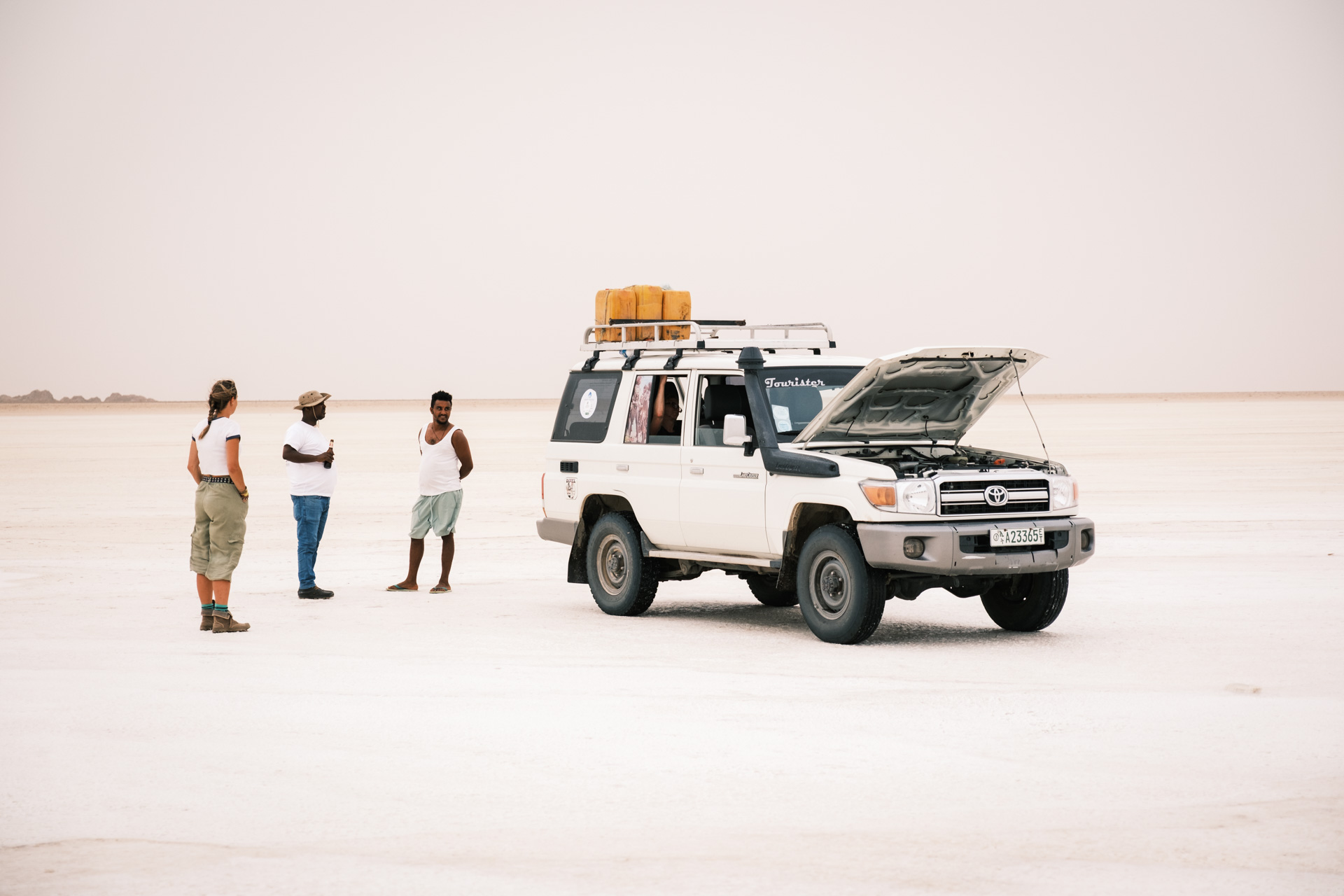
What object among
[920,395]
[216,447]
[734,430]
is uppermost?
[920,395]

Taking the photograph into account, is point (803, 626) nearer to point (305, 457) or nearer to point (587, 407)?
point (587, 407)

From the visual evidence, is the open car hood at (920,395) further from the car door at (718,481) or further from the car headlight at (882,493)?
the car headlight at (882,493)

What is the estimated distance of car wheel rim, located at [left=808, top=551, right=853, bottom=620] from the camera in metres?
11.4

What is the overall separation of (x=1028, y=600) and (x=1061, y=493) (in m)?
0.86

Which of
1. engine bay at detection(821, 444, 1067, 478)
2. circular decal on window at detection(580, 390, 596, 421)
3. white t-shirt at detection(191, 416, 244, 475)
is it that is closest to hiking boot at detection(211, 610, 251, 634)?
white t-shirt at detection(191, 416, 244, 475)

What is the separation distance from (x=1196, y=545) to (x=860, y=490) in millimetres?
8114

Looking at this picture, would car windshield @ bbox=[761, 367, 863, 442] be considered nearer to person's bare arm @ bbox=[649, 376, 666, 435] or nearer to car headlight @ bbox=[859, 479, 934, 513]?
person's bare arm @ bbox=[649, 376, 666, 435]

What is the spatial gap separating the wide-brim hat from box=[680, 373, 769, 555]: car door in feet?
11.4

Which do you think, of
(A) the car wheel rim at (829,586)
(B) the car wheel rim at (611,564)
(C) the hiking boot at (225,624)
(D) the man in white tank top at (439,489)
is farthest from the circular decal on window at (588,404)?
(C) the hiking boot at (225,624)

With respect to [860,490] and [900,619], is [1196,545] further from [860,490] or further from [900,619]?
[860,490]

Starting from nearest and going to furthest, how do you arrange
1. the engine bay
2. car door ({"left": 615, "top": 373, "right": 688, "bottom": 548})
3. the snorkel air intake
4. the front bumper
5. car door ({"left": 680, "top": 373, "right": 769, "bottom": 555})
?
the front bumper < the engine bay < the snorkel air intake < car door ({"left": 680, "top": 373, "right": 769, "bottom": 555}) < car door ({"left": 615, "top": 373, "right": 688, "bottom": 548})

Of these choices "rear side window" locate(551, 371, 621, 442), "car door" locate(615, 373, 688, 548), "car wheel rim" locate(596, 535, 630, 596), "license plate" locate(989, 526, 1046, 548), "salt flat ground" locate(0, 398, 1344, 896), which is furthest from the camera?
"rear side window" locate(551, 371, 621, 442)

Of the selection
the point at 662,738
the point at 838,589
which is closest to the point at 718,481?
the point at 838,589

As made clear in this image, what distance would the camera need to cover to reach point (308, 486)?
14016 millimetres
